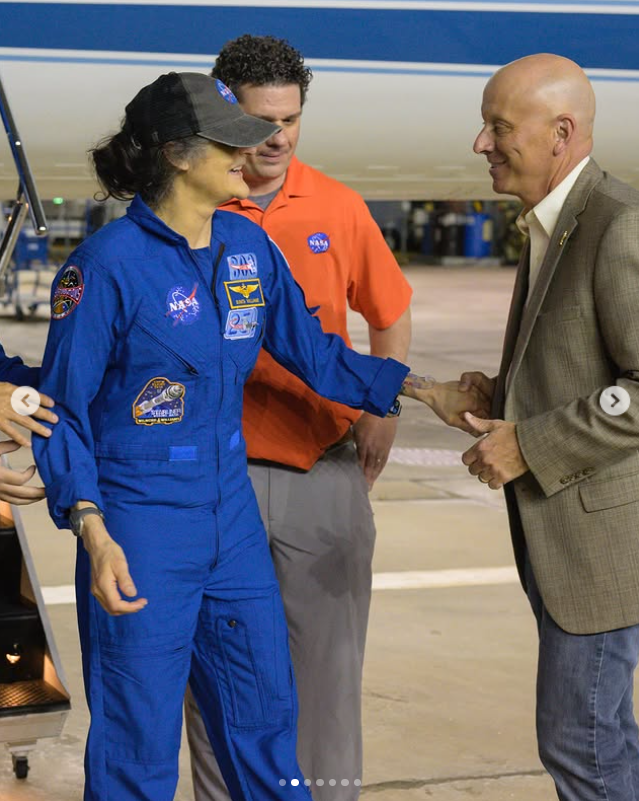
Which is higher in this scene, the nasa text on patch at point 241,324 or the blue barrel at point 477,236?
the nasa text on patch at point 241,324

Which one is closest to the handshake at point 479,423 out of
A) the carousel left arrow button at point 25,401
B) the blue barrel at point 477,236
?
the carousel left arrow button at point 25,401

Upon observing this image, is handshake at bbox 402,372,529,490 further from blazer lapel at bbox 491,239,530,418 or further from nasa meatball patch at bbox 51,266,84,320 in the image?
nasa meatball patch at bbox 51,266,84,320

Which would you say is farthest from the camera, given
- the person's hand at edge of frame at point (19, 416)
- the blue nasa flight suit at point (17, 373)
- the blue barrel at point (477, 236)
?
the blue barrel at point (477, 236)

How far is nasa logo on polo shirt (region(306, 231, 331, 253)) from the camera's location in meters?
2.74

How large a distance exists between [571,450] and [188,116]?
0.85 m

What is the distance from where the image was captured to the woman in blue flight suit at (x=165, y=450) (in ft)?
7.00

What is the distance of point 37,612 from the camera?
128 inches

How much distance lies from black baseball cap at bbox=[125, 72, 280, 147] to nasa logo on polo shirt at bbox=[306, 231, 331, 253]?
54cm

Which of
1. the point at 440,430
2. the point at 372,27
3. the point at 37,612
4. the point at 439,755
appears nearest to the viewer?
the point at 37,612

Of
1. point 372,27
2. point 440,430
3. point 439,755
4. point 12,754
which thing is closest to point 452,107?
point 372,27

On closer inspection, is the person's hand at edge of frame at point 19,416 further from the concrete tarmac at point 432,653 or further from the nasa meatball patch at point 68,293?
the concrete tarmac at point 432,653

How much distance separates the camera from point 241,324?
7.44ft

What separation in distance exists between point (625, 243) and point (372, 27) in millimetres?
2922

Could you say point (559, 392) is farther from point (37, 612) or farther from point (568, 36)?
point (568, 36)
